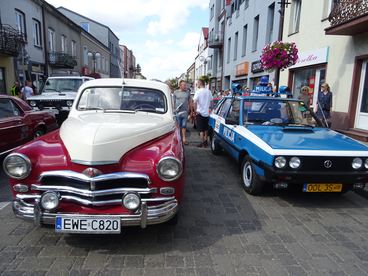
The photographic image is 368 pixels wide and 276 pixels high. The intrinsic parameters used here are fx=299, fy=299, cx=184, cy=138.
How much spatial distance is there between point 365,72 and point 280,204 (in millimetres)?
7390

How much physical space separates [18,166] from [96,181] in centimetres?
84

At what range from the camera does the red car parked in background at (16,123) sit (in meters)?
5.77

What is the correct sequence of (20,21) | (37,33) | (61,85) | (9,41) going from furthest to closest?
(37,33), (20,21), (9,41), (61,85)

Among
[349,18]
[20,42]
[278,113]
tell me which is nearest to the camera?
[278,113]

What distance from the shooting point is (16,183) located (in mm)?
3047

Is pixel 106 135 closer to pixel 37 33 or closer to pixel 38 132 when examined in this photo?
pixel 38 132

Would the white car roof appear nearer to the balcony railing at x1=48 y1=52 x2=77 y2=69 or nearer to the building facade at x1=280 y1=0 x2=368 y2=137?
the building facade at x1=280 y1=0 x2=368 y2=137

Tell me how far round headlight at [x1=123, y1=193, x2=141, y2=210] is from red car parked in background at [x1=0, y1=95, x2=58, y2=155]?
3930 mm

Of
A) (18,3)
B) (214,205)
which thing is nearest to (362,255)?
(214,205)

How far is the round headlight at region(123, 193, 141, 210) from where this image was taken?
9.52 ft

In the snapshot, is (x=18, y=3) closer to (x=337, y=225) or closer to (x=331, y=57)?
(x=331, y=57)

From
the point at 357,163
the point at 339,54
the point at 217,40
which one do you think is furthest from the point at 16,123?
the point at 217,40

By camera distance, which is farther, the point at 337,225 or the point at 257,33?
the point at 257,33

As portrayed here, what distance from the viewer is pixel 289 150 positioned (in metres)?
4.16
